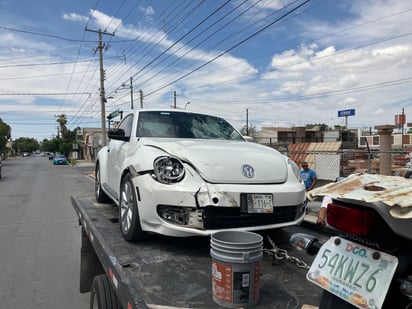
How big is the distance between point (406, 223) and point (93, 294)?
2454 millimetres

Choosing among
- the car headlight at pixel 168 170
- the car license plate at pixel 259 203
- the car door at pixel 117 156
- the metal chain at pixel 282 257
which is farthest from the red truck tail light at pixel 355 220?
the car door at pixel 117 156

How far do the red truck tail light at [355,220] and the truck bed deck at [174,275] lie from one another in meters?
0.66

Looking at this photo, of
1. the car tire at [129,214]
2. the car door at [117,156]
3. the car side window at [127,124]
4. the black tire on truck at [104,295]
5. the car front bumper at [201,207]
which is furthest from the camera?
the car side window at [127,124]

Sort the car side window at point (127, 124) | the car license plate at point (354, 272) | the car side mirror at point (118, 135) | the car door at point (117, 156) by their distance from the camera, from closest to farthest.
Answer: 1. the car license plate at point (354, 272)
2. the car side mirror at point (118, 135)
3. the car door at point (117, 156)
4. the car side window at point (127, 124)

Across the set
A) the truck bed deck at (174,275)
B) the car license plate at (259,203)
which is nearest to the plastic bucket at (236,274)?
the truck bed deck at (174,275)

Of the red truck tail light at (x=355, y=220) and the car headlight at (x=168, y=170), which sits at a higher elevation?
the car headlight at (x=168, y=170)

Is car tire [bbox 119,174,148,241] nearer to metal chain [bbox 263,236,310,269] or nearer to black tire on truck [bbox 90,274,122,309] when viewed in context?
black tire on truck [bbox 90,274,122,309]

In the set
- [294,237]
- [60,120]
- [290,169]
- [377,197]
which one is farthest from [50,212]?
[60,120]

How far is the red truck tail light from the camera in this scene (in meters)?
1.55

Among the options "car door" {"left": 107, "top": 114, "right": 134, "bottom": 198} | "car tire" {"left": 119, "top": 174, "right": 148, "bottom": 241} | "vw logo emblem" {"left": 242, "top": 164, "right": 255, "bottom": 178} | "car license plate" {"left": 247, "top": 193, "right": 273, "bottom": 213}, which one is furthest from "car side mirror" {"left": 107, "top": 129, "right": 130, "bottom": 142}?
"car license plate" {"left": 247, "top": 193, "right": 273, "bottom": 213}

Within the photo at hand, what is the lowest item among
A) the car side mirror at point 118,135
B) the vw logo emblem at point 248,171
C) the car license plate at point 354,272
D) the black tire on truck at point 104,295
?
the black tire on truck at point 104,295

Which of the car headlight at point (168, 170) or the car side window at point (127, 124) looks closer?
the car headlight at point (168, 170)

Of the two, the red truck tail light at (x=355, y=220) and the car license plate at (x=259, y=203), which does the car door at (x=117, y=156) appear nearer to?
the car license plate at (x=259, y=203)

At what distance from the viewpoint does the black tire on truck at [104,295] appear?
263 centimetres
